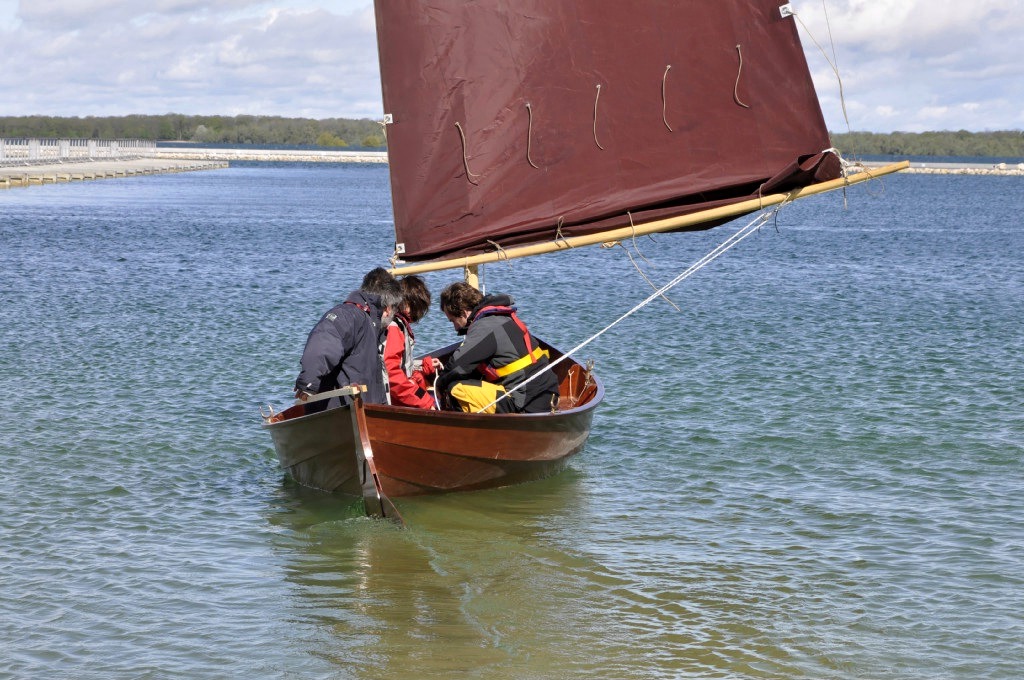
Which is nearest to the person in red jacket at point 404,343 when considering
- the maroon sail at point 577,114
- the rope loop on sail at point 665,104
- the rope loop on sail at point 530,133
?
the maroon sail at point 577,114

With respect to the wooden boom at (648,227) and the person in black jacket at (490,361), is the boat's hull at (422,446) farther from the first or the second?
the wooden boom at (648,227)

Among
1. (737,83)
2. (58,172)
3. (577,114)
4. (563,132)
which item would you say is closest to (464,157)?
(563,132)

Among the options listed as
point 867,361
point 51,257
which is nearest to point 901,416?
point 867,361

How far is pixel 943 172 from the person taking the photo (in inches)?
6929

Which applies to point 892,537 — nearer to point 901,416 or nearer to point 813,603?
point 813,603

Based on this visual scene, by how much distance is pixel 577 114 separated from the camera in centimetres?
1060

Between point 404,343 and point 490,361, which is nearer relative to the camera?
point 404,343

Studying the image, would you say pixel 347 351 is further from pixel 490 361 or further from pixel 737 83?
pixel 737 83

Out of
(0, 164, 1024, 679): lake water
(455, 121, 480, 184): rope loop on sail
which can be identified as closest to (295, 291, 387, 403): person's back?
(0, 164, 1024, 679): lake water

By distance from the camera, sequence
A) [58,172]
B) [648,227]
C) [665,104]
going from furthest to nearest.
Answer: [58,172], [665,104], [648,227]

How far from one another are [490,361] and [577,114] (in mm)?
A: 2351

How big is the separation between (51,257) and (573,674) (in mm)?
29870

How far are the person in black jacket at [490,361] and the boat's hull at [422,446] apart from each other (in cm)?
36

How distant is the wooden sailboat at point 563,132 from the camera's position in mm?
10234
